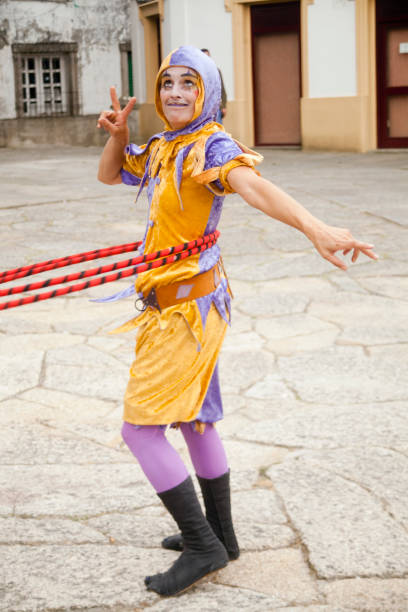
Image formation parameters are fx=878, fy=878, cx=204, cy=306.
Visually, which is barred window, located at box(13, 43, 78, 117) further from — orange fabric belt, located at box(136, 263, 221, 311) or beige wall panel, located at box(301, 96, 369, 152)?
orange fabric belt, located at box(136, 263, 221, 311)

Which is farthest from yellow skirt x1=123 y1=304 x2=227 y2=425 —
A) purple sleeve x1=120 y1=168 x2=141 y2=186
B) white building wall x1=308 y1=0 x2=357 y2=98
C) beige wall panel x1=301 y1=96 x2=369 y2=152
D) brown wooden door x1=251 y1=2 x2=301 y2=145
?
A: brown wooden door x1=251 y1=2 x2=301 y2=145

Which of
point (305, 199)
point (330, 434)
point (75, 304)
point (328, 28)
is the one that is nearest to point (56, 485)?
point (330, 434)

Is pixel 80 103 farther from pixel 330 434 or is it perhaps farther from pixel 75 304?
pixel 330 434

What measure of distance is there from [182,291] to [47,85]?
22275 millimetres

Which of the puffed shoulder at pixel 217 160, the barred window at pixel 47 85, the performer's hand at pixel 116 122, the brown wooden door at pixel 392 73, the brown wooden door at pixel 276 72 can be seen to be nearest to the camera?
the puffed shoulder at pixel 217 160

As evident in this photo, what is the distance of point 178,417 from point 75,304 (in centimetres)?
379

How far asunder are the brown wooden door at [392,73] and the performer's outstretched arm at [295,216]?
1550 cm

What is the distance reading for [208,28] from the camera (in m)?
18.5

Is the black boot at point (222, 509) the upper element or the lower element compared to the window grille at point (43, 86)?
lower

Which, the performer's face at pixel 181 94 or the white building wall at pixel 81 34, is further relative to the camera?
the white building wall at pixel 81 34

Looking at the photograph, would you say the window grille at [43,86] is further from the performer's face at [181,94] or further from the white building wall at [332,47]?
the performer's face at [181,94]

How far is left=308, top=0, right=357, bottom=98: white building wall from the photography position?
55.3 feet

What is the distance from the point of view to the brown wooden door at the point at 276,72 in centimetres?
1811

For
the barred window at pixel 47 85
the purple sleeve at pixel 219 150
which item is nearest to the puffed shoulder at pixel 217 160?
the purple sleeve at pixel 219 150
